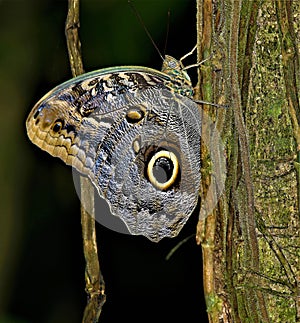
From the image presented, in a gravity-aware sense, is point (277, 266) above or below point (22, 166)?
below

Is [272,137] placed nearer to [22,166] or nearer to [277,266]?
[277,266]

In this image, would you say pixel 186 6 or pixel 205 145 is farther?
pixel 186 6

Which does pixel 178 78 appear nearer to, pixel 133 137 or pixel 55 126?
pixel 133 137

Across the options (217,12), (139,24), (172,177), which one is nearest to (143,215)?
(172,177)

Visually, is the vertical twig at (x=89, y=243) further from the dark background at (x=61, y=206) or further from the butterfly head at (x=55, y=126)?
the dark background at (x=61, y=206)

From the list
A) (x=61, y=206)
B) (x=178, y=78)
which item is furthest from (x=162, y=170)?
(x=61, y=206)

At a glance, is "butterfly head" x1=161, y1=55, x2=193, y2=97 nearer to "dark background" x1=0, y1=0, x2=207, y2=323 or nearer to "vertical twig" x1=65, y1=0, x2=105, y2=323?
"vertical twig" x1=65, y1=0, x2=105, y2=323

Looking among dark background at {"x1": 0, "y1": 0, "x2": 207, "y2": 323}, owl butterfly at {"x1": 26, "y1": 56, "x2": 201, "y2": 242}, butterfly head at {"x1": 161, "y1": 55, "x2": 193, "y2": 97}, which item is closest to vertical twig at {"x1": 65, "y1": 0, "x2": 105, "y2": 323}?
owl butterfly at {"x1": 26, "y1": 56, "x2": 201, "y2": 242}
